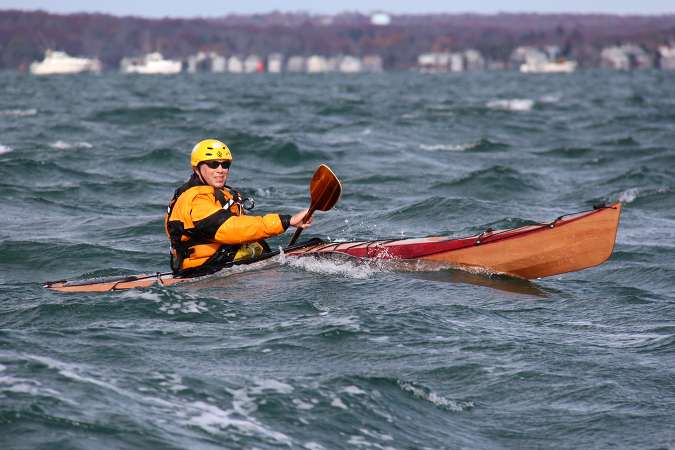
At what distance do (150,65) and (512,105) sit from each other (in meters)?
112

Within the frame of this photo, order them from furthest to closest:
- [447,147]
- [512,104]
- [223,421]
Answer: [512,104]
[447,147]
[223,421]

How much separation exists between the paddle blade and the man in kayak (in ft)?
0.97

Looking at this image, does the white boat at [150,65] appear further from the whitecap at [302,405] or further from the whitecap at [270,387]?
the whitecap at [302,405]

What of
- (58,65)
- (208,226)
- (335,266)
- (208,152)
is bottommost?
(58,65)

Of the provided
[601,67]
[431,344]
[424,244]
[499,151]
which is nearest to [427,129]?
[499,151]

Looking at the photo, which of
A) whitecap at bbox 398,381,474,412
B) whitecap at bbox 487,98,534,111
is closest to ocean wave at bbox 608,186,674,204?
whitecap at bbox 398,381,474,412

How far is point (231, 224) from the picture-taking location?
9.85m

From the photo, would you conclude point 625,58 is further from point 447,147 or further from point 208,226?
point 208,226

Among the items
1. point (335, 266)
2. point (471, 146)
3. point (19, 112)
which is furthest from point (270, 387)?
point (19, 112)

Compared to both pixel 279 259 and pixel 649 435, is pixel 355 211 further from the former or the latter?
pixel 649 435

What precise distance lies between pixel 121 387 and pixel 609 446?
286 centimetres

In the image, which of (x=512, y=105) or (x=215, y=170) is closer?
(x=215, y=170)

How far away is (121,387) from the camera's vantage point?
22.5 feet

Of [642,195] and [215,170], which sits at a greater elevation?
[215,170]
